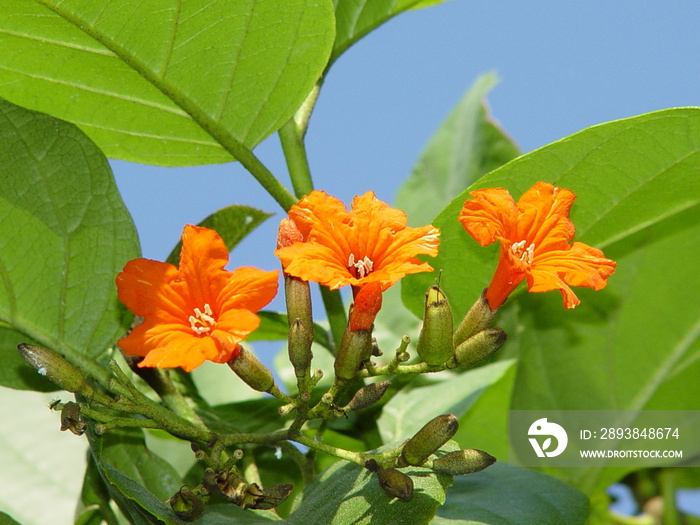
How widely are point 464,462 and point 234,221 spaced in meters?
0.75

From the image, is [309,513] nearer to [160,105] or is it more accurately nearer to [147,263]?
[147,263]

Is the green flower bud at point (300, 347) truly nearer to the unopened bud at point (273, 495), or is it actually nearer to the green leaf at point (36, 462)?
the unopened bud at point (273, 495)

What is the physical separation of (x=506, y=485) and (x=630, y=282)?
87cm

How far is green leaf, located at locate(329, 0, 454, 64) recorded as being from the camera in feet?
5.64

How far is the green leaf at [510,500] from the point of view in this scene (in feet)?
4.76

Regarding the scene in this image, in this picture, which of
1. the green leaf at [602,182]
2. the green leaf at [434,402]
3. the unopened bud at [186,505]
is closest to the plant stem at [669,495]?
the green leaf at [434,402]

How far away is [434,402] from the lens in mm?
2076

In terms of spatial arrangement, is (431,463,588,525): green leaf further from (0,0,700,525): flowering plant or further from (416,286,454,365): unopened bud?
(416,286,454,365): unopened bud

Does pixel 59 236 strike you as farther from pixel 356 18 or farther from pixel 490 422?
pixel 490 422

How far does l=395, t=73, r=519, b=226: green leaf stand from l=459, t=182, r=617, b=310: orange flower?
4.25 ft

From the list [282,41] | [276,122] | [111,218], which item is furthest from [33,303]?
[282,41]

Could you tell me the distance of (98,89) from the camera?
1.52 metres

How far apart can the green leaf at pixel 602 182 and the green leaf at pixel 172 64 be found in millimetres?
388

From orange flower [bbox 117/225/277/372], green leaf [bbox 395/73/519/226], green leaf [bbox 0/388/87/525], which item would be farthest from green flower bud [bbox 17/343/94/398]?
green leaf [bbox 395/73/519/226]
